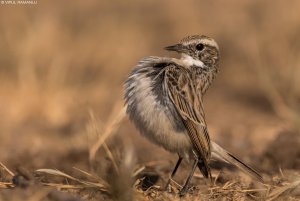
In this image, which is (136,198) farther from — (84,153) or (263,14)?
(263,14)

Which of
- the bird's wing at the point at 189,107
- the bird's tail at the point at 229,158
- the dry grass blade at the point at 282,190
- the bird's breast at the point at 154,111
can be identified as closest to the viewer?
the dry grass blade at the point at 282,190

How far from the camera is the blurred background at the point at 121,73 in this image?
10.6 metres

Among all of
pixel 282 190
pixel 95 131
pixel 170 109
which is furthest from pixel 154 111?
pixel 282 190

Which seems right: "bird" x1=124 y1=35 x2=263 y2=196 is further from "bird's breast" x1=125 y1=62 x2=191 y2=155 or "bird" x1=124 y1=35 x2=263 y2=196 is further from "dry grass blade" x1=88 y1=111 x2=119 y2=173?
"dry grass blade" x1=88 y1=111 x2=119 y2=173

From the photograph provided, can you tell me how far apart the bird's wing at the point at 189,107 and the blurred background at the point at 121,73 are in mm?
944

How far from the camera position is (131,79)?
307 inches

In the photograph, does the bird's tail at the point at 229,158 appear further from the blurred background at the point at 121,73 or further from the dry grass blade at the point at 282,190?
the dry grass blade at the point at 282,190

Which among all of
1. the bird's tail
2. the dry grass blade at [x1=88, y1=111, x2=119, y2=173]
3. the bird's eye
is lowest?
the bird's tail

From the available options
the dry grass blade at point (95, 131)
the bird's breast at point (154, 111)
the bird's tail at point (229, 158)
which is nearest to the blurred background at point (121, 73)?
the dry grass blade at point (95, 131)

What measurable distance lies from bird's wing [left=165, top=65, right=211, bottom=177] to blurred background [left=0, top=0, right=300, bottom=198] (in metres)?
0.94

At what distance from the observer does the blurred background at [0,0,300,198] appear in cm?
1062

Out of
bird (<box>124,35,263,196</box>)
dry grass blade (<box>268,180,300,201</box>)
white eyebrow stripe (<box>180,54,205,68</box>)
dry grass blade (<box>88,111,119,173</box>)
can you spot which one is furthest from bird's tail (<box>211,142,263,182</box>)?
dry grass blade (<box>88,111,119,173</box>)

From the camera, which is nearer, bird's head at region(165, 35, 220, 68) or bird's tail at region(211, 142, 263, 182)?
bird's tail at region(211, 142, 263, 182)

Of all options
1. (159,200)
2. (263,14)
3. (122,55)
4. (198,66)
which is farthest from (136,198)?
(263,14)
